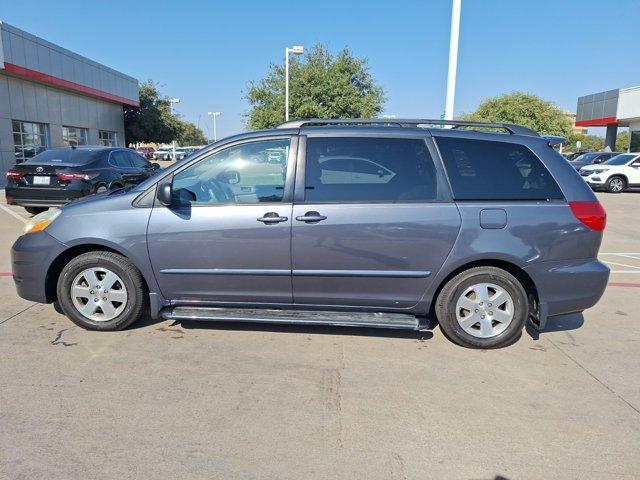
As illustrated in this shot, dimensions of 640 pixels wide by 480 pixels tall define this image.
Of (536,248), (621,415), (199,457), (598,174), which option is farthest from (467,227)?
(598,174)

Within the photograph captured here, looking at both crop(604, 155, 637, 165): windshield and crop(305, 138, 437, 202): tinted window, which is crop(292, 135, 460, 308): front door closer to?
crop(305, 138, 437, 202): tinted window

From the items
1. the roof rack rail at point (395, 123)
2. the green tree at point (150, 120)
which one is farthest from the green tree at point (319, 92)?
the roof rack rail at point (395, 123)

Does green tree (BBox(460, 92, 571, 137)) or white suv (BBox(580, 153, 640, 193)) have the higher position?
green tree (BBox(460, 92, 571, 137))

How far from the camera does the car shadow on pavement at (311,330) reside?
4199mm

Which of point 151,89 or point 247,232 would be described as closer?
point 247,232

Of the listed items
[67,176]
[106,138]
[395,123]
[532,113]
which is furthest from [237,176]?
[532,113]

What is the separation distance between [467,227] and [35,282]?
3.77 m

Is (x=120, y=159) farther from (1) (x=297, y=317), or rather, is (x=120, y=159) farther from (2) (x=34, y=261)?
(1) (x=297, y=317)

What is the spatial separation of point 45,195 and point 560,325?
928 cm

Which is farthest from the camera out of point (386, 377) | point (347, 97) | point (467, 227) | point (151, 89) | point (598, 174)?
point (151, 89)

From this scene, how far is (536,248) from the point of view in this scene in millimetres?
3775

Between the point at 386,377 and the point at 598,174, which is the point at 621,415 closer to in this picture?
the point at 386,377

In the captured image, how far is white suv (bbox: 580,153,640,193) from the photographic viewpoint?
19.1 metres

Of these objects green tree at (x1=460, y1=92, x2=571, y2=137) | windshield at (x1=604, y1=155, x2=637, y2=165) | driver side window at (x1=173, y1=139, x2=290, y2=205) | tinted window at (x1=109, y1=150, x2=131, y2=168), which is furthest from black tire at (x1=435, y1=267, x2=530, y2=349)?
green tree at (x1=460, y1=92, x2=571, y2=137)
